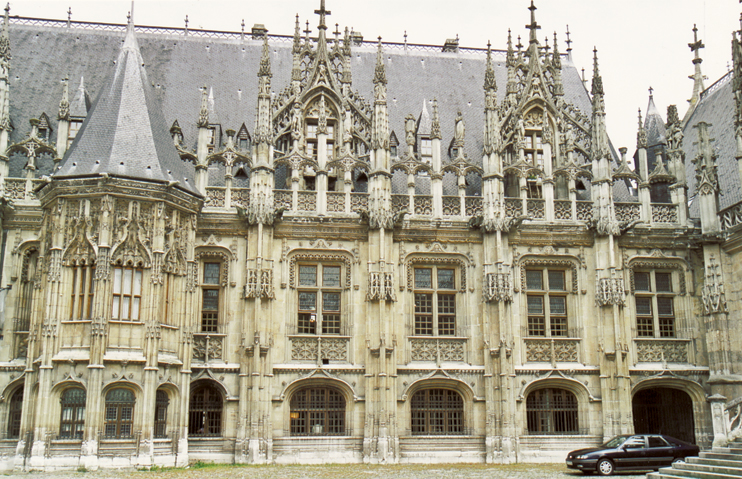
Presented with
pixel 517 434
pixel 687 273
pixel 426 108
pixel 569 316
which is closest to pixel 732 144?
pixel 687 273

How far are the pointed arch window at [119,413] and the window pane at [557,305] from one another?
14264 millimetres

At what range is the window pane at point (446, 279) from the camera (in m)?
25.7

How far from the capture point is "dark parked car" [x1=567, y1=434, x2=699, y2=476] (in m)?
20.3

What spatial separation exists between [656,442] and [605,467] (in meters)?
2.01

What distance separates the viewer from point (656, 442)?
21.2m

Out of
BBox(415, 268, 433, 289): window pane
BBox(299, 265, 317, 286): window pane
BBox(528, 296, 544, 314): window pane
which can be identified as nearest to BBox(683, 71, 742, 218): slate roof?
BBox(528, 296, 544, 314): window pane

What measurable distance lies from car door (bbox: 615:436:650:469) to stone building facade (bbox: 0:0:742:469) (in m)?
3.19

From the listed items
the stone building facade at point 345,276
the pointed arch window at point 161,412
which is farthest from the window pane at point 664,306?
the pointed arch window at point 161,412

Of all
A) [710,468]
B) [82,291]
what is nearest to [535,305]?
[710,468]

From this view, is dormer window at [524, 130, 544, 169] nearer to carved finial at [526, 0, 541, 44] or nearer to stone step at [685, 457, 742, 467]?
carved finial at [526, 0, 541, 44]

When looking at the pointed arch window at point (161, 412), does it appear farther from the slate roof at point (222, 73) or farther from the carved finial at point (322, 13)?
the carved finial at point (322, 13)

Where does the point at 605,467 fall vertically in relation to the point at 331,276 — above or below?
below

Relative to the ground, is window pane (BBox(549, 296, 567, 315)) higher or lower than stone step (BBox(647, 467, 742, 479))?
higher

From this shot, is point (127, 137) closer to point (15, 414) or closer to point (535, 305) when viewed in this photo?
point (15, 414)
